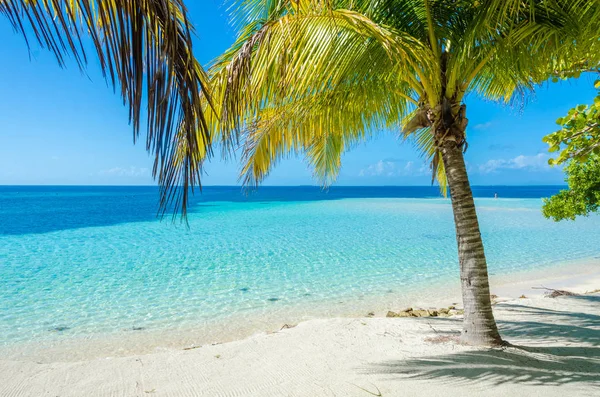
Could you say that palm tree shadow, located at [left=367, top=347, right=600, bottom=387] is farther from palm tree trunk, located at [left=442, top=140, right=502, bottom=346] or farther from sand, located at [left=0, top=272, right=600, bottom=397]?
palm tree trunk, located at [left=442, top=140, right=502, bottom=346]

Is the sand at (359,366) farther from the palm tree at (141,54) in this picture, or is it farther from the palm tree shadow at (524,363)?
the palm tree at (141,54)

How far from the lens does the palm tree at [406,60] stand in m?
3.13

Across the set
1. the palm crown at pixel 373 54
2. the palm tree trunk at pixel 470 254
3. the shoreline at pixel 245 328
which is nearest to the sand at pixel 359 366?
the palm tree trunk at pixel 470 254

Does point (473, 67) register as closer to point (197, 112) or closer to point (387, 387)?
point (387, 387)

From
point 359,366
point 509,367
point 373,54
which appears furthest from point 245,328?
point 373,54

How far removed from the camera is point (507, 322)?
5020 mm

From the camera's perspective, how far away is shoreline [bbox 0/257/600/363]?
5.66 metres

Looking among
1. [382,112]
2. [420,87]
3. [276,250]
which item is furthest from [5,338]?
[276,250]

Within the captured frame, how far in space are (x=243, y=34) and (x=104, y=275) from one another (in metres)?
8.94

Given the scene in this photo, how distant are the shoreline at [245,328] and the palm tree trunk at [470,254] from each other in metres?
2.10

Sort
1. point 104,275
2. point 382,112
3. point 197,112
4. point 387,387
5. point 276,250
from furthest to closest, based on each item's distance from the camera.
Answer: point 276,250 → point 104,275 → point 382,112 → point 387,387 → point 197,112

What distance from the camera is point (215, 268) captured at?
11.3 m

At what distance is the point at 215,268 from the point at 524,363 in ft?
29.3

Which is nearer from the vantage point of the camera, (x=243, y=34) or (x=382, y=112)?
(x=243, y=34)
